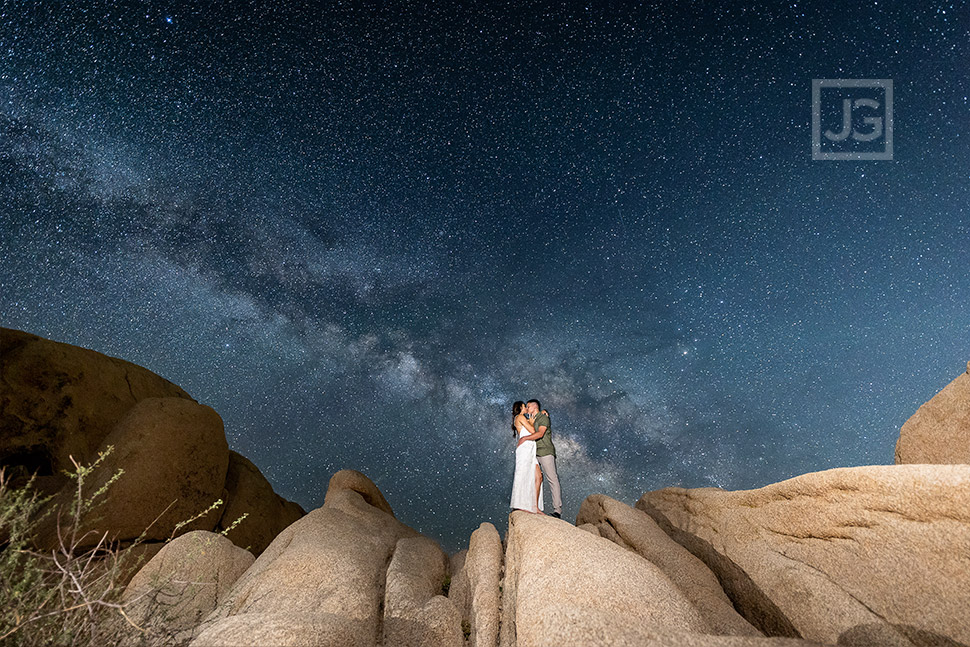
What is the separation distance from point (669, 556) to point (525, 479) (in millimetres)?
3757

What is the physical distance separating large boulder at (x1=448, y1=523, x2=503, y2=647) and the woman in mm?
989

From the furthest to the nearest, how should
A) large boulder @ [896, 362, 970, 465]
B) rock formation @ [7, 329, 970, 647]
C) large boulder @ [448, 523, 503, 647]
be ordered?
large boulder @ [896, 362, 970, 465] → large boulder @ [448, 523, 503, 647] → rock formation @ [7, 329, 970, 647]

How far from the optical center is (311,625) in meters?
4.65

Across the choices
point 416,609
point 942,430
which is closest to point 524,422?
point 416,609

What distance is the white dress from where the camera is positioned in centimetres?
1054

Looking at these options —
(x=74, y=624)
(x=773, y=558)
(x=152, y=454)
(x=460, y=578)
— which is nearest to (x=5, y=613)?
(x=74, y=624)

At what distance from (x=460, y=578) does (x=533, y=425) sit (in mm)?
3849

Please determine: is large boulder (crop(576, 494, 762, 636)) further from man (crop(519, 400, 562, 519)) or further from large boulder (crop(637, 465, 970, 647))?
man (crop(519, 400, 562, 519))

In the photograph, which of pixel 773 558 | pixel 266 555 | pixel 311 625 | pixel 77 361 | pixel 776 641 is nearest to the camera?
pixel 776 641

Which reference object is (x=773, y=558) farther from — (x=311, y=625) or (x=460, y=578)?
(x=311, y=625)

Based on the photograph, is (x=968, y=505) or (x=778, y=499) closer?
(x=968, y=505)

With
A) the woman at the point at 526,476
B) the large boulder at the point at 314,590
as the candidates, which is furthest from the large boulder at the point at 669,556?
the large boulder at the point at 314,590

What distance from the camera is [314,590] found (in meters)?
6.47

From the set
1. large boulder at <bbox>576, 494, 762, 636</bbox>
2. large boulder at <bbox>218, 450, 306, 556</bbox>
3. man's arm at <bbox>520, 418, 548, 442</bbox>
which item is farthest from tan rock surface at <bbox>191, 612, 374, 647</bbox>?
large boulder at <bbox>218, 450, 306, 556</bbox>
